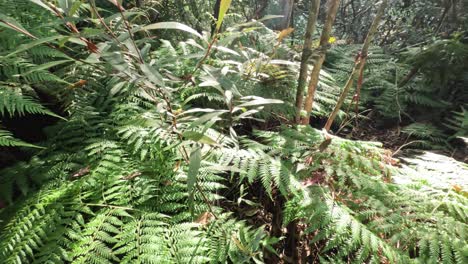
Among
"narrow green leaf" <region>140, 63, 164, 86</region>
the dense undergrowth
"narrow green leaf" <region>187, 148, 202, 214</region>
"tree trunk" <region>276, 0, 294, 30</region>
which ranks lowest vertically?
the dense undergrowth

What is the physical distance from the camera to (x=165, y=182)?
1491mm

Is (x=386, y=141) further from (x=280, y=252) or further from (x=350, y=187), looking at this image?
(x=280, y=252)

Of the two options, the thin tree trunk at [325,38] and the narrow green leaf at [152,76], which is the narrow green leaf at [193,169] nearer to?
the narrow green leaf at [152,76]

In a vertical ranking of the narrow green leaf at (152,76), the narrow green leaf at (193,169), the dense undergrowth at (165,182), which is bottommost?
the dense undergrowth at (165,182)

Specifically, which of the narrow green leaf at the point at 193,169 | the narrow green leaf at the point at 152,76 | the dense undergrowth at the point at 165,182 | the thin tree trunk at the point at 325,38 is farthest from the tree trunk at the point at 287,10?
the narrow green leaf at the point at 193,169

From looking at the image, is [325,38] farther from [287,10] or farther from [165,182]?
[287,10]

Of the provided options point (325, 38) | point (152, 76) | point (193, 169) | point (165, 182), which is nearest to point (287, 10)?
point (325, 38)

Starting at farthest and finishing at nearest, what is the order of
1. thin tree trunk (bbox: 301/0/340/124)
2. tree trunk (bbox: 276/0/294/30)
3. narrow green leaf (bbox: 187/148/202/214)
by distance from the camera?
tree trunk (bbox: 276/0/294/30) → thin tree trunk (bbox: 301/0/340/124) → narrow green leaf (bbox: 187/148/202/214)

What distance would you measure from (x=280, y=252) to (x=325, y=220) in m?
0.48

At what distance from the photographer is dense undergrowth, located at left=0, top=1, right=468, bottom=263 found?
115 cm

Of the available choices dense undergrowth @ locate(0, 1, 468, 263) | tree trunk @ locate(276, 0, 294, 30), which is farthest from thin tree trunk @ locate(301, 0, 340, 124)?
tree trunk @ locate(276, 0, 294, 30)

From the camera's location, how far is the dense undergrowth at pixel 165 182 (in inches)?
45.3

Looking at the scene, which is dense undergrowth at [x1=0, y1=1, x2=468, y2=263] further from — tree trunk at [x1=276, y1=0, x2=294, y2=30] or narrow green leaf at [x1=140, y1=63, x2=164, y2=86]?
tree trunk at [x1=276, y1=0, x2=294, y2=30]

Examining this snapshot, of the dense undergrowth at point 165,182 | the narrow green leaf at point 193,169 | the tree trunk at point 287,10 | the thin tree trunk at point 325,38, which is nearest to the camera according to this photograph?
the narrow green leaf at point 193,169
